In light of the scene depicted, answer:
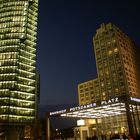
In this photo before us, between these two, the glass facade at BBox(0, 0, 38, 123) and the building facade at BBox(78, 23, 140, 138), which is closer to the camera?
the building facade at BBox(78, 23, 140, 138)

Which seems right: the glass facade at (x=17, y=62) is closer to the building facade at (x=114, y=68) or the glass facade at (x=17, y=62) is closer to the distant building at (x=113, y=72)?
the distant building at (x=113, y=72)

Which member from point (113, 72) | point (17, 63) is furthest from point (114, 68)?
point (17, 63)

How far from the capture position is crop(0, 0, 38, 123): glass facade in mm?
119562

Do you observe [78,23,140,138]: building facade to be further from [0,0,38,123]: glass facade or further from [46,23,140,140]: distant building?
[0,0,38,123]: glass facade

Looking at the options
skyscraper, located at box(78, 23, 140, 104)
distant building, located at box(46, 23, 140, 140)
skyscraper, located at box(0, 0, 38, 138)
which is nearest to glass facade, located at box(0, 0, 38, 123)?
skyscraper, located at box(0, 0, 38, 138)

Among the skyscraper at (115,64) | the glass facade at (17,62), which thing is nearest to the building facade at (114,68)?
the skyscraper at (115,64)

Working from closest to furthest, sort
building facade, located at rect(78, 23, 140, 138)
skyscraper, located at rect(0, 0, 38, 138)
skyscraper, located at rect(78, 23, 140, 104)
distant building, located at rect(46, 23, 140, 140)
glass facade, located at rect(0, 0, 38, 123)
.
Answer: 1. distant building, located at rect(46, 23, 140, 140)
2. building facade, located at rect(78, 23, 140, 138)
3. skyscraper, located at rect(78, 23, 140, 104)
4. skyscraper, located at rect(0, 0, 38, 138)
5. glass facade, located at rect(0, 0, 38, 123)

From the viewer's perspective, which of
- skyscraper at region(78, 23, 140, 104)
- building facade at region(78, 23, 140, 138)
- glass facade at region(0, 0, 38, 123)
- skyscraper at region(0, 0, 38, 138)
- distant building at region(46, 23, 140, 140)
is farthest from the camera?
glass facade at region(0, 0, 38, 123)

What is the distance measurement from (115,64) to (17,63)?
174ft

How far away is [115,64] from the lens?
111m

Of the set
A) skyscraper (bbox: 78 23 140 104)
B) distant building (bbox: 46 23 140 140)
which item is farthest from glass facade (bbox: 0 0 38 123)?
skyscraper (bbox: 78 23 140 104)

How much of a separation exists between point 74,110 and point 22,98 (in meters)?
82.6

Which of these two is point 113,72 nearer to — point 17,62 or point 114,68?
point 114,68

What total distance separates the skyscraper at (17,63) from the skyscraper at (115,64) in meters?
39.8
